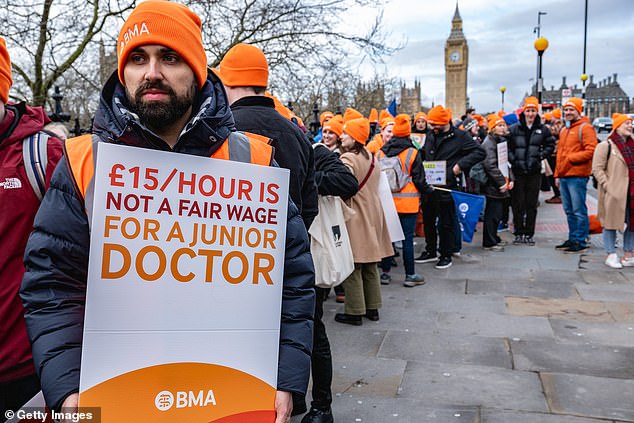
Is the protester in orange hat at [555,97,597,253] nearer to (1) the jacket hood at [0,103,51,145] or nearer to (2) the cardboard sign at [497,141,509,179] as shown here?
(2) the cardboard sign at [497,141,509,179]

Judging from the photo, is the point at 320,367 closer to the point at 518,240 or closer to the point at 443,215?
the point at 443,215

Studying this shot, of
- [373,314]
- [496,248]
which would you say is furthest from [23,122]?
[496,248]

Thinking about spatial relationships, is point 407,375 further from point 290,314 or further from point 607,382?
point 290,314

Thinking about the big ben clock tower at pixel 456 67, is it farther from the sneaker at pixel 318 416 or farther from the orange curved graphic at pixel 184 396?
the orange curved graphic at pixel 184 396

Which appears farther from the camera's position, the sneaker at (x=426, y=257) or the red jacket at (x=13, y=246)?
the sneaker at (x=426, y=257)

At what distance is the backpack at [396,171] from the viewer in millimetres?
7414

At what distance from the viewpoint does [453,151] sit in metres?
8.59

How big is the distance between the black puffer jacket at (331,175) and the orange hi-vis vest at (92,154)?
2.63 meters

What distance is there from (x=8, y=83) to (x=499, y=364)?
391cm

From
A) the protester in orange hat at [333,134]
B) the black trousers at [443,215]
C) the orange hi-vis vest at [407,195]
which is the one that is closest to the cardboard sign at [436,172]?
the black trousers at [443,215]

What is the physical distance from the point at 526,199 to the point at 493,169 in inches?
35.3

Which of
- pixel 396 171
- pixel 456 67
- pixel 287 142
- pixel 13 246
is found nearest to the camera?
pixel 13 246

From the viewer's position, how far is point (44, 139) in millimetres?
2318

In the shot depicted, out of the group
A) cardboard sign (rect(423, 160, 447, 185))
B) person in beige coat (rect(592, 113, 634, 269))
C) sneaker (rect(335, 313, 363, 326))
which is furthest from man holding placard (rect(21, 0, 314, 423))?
person in beige coat (rect(592, 113, 634, 269))
